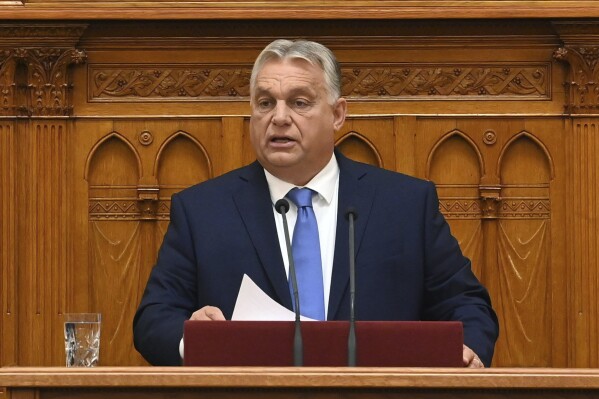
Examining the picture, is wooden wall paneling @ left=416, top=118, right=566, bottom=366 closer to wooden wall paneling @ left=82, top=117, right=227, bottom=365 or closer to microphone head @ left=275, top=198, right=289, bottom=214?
wooden wall paneling @ left=82, top=117, right=227, bottom=365

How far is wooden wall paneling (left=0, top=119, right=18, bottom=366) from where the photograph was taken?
5.33 m

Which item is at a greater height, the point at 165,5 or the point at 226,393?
the point at 165,5

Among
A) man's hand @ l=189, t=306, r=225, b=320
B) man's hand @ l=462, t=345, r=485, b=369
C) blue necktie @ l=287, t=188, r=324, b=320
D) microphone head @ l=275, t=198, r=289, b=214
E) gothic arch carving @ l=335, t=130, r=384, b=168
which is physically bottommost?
man's hand @ l=462, t=345, r=485, b=369

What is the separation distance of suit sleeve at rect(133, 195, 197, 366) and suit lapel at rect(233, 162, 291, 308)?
0.20m

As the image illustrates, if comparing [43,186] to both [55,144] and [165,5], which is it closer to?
[55,144]

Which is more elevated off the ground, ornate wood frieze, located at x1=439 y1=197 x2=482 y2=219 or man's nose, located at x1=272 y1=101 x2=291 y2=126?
man's nose, located at x1=272 y1=101 x2=291 y2=126

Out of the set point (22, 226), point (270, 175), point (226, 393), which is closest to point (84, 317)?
point (270, 175)

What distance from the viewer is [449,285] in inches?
→ 164

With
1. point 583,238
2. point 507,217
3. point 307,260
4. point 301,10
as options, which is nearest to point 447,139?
point 507,217

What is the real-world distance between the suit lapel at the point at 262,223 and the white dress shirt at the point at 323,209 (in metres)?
0.02

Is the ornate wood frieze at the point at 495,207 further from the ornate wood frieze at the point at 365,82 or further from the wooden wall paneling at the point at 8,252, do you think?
the wooden wall paneling at the point at 8,252

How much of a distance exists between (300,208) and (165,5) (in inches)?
60.9

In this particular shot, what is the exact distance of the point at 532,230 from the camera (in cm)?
540

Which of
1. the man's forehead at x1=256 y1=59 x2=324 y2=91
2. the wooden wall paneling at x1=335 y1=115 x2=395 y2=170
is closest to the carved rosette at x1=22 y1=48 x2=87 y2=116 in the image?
the wooden wall paneling at x1=335 y1=115 x2=395 y2=170
